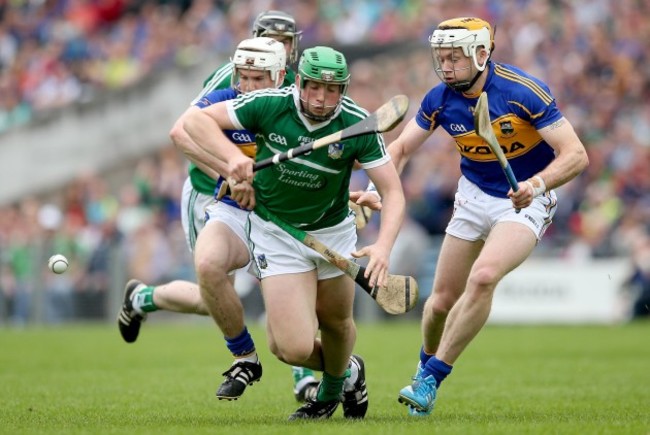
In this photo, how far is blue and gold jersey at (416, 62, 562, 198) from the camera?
8797 millimetres

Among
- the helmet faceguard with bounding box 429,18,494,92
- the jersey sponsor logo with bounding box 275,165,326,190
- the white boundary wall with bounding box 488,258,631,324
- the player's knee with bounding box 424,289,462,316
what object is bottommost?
the white boundary wall with bounding box 488,258,631,324

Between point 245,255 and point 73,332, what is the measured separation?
10516 millimetres

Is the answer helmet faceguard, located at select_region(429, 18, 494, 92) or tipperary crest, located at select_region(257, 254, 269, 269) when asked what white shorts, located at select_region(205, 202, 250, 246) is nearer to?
tipperary crest, located at select_region(257, 254, 269, 269)

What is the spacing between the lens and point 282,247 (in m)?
8.48

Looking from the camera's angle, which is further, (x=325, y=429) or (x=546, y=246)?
(x=546, y=246)

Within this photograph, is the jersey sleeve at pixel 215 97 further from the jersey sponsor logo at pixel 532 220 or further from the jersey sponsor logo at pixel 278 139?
the jersey sponsor logo at pixel 532 220

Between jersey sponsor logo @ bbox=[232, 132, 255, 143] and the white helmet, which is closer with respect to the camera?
the white helmet

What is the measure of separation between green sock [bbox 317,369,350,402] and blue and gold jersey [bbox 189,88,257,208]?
136cm

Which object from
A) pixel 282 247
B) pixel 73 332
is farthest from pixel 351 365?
pixel 73 332

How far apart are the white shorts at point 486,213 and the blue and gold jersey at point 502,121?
8 cm

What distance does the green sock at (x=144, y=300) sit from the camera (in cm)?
1088

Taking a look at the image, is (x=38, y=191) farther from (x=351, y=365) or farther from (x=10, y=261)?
(x=351, y=365)

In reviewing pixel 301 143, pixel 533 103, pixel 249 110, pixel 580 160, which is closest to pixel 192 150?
pixel 249 110

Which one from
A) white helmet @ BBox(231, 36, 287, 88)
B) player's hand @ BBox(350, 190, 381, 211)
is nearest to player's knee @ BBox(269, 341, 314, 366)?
player's hand @ BBox(350, 190, 381, 211)
